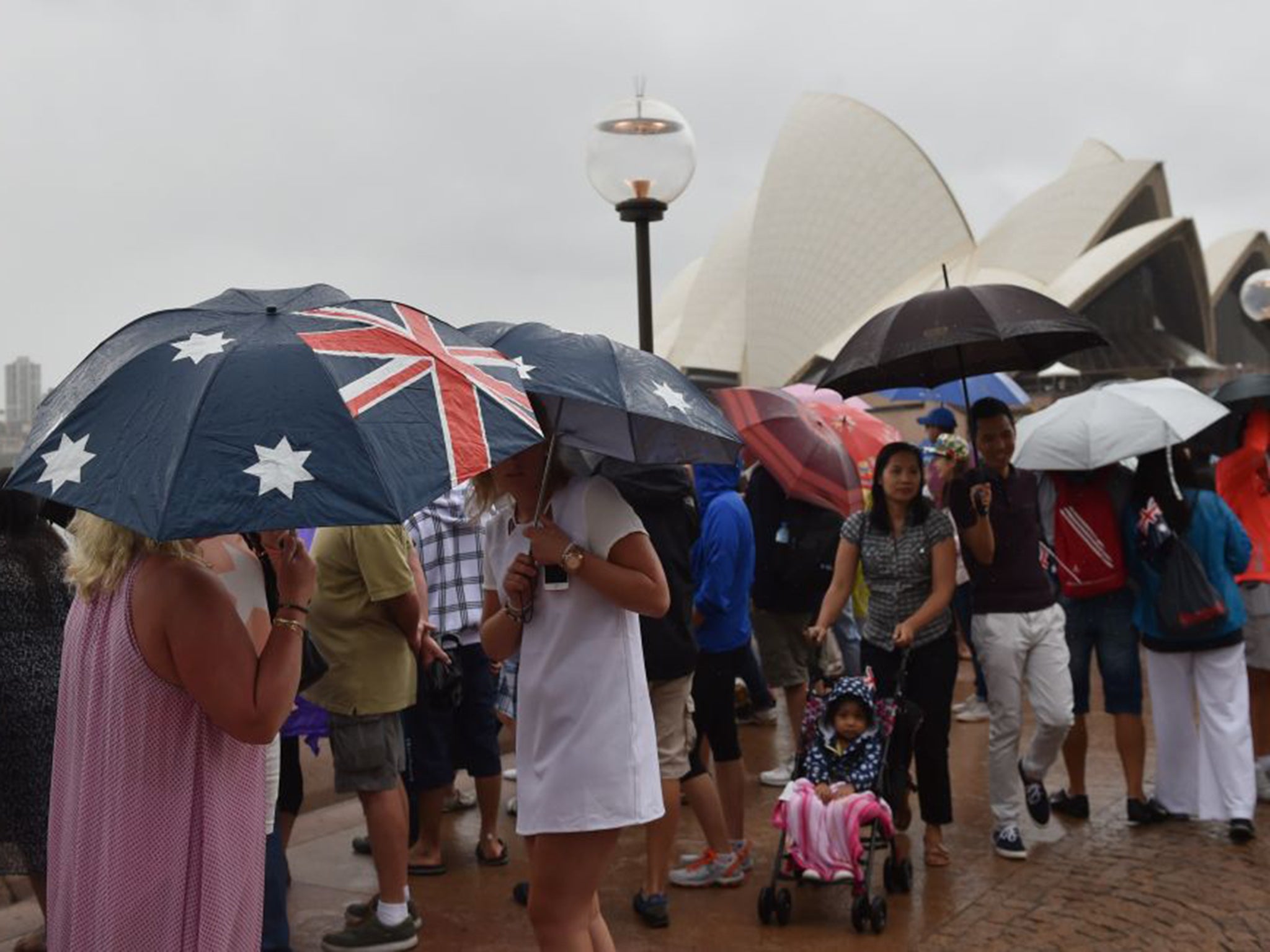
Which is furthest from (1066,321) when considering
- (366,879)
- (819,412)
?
(366,879)

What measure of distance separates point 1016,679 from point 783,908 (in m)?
1.53

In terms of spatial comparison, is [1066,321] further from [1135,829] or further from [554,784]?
[554,784]

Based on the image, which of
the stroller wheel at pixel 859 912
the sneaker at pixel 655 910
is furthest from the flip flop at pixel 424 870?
the stroller wheel at pixel 859 912

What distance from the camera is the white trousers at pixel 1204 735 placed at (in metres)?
5.68

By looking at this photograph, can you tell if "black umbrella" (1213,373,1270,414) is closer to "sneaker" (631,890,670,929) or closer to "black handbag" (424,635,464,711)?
"sneaker" (631,890,670,929)

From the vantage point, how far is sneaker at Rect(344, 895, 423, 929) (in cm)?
461

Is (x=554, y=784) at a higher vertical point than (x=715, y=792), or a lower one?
higher

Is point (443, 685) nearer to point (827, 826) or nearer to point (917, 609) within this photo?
point (827, 826)

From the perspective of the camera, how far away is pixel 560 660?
3.10 m

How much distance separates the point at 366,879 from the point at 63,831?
3090mm

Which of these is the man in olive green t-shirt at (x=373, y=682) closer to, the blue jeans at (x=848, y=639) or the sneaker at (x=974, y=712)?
the blue jeans at (x=848, y=639)

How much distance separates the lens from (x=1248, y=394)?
612 cm

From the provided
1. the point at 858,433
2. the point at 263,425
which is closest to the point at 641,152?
the point at 858,433

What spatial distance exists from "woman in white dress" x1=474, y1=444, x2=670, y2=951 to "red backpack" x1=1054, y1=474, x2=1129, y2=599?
3343mm
